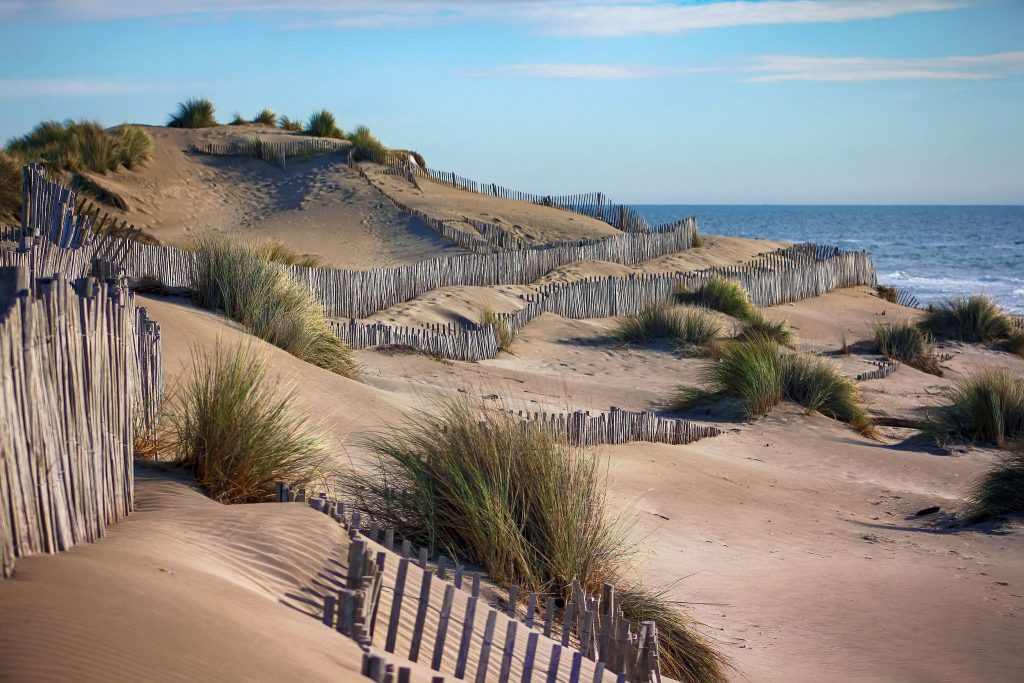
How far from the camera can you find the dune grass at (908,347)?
16344 mm

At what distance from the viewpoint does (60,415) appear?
325cm

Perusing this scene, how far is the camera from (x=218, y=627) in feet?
9.19

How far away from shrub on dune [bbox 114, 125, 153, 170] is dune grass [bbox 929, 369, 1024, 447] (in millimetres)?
24064

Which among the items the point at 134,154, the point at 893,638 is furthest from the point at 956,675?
the point at 134,154

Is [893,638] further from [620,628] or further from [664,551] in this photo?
[620,628]

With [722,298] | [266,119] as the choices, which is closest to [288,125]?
[266,119]

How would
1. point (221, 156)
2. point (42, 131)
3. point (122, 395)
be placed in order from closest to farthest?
point (122, 395) < point (42, 131) < point (221, 156)

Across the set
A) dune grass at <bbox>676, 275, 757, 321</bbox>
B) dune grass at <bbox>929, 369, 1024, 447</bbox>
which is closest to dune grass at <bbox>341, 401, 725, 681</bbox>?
dune grass at <bbox>929, 369, 1024, 447</bbox>

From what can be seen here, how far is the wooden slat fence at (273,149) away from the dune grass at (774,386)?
21.8m

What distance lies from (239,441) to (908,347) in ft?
46.5

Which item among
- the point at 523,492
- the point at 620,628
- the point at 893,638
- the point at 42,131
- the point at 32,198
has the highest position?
the point at 42,131

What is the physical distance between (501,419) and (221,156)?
28.6 meters

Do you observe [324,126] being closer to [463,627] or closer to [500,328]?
[500,328]

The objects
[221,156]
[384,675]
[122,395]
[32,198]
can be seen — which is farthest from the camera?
[221,156]
